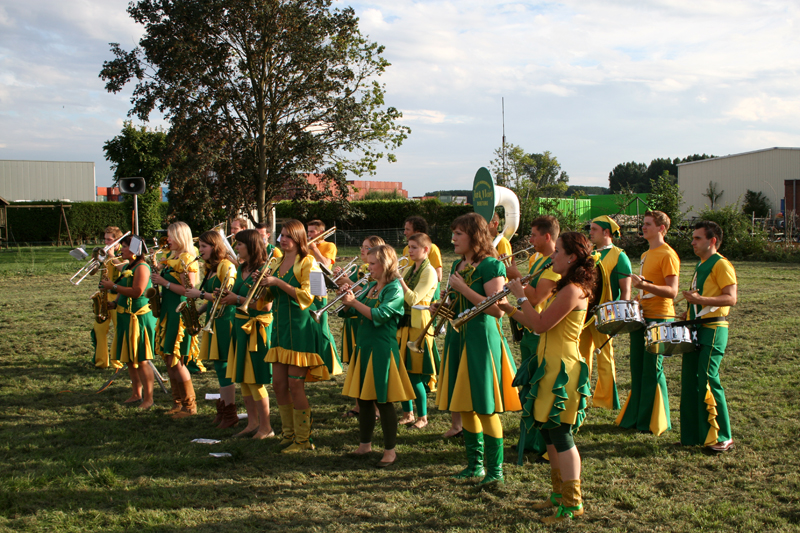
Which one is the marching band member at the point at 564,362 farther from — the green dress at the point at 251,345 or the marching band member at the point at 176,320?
the marching band member at the point at 176,320

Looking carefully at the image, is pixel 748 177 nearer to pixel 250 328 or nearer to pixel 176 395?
pixel 176 395

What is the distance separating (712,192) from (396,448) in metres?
35.7

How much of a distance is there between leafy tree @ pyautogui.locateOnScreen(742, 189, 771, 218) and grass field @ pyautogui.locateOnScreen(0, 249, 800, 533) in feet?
96.5

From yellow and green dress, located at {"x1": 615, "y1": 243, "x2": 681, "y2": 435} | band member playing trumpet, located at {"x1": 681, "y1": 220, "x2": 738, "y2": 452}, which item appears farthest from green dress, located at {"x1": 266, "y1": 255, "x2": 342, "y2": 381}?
band member playing trumpet, located at {"x1": 681, "y1": 220, "x2": 738, "y2": 452}

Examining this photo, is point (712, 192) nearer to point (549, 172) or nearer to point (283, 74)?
point (549, 172)

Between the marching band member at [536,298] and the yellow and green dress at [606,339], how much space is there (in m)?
0.54

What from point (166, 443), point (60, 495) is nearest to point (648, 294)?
point (166, 443)

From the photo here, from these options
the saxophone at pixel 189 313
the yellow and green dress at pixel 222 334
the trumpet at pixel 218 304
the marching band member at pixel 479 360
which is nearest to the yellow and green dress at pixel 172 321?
the saxophone at pixel 189 313

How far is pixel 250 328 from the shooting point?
526 cm

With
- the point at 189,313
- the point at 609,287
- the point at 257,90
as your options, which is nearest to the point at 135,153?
the point at 257,90

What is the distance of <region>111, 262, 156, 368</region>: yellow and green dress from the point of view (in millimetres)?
6316

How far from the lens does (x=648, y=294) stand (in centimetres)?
535

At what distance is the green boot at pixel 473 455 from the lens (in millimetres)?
4395

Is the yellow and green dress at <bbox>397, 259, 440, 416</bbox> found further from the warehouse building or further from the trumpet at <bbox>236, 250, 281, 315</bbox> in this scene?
the warehouse building
